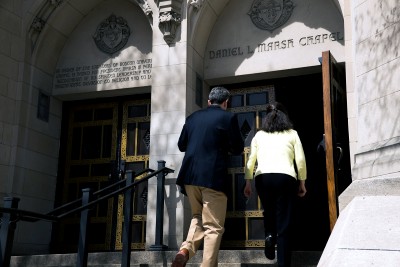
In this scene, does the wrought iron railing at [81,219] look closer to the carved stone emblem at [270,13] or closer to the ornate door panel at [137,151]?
the ornate door panel at [137,151]

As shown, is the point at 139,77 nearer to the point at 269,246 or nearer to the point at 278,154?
→ the point at 278,154

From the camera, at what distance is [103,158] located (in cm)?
1019

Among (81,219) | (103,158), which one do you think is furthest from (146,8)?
(81,219)

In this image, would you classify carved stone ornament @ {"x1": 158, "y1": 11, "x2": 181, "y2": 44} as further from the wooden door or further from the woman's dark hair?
the woman's dark hair

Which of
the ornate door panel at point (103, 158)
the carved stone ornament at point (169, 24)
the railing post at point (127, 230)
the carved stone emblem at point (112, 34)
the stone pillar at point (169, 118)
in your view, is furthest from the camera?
the carved stone emblem at point (112, 34)

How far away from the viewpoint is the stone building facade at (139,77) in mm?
8688

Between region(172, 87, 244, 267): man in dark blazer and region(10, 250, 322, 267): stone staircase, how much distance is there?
1.19 m

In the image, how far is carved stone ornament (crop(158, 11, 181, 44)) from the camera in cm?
884

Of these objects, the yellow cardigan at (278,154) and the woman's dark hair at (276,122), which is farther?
the woman's dark hair at (276,122)

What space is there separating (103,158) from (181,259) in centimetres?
555

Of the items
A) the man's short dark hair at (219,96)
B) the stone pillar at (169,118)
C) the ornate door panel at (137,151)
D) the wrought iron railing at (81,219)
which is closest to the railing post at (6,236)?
the wrought iron railing at (81,219)

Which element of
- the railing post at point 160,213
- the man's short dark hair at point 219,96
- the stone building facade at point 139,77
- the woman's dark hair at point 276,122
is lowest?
the railing post at point 160,213

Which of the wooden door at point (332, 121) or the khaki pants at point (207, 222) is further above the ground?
the wooden door at point (332, 121)

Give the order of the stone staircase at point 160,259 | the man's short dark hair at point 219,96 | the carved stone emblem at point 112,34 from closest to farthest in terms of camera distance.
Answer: the man's short dark hair at point 219,96 < the stone staircase at point 160,259 < the carved stone emblem at point 112,34
